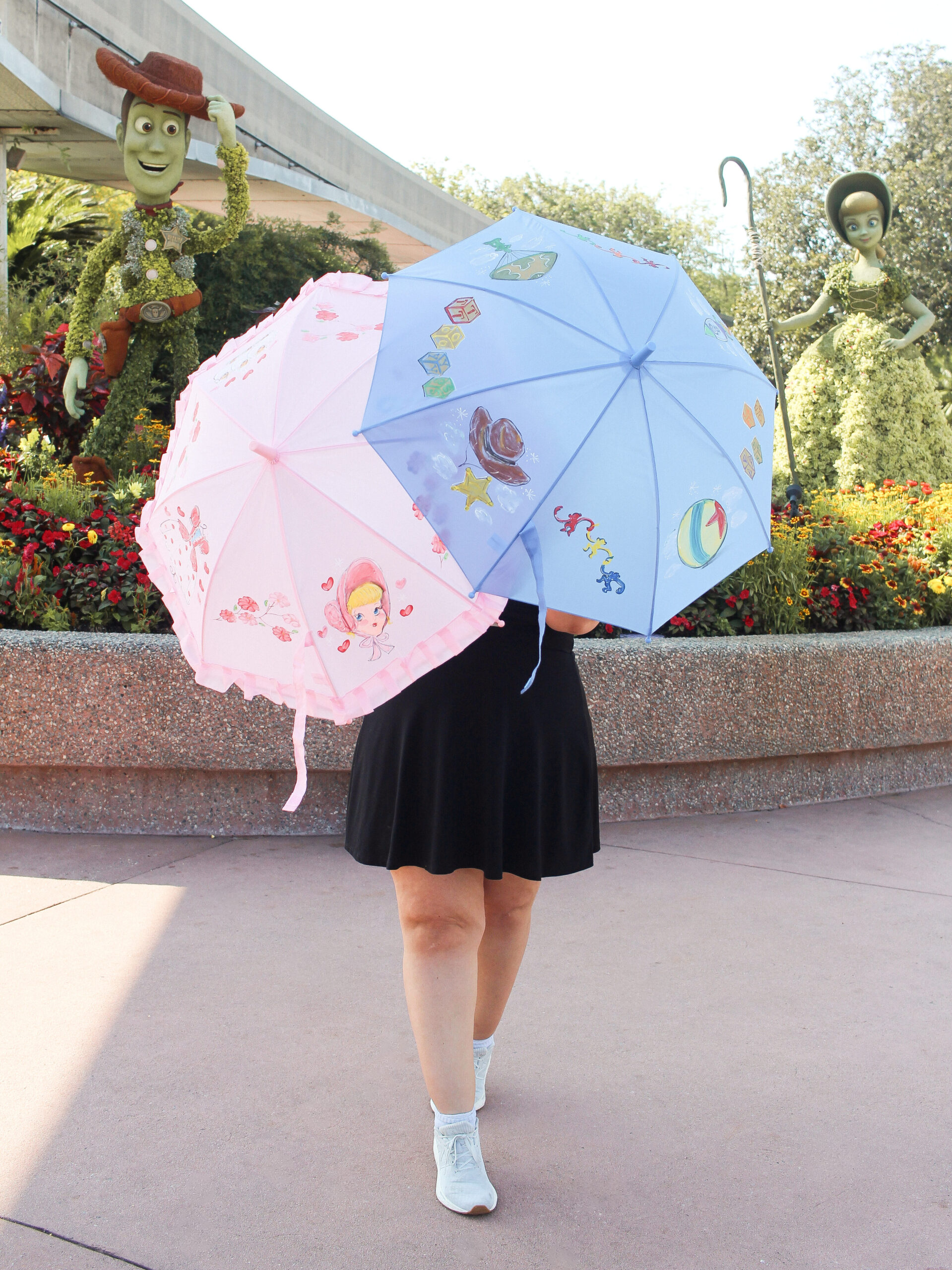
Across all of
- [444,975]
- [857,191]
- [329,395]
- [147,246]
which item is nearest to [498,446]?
[329,395]

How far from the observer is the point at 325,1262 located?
1.87 m

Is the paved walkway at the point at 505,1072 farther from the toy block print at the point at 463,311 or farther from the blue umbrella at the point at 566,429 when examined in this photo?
the toy block print at the point at 463,311

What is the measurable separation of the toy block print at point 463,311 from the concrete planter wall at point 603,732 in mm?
2503

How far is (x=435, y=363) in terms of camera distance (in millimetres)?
1699

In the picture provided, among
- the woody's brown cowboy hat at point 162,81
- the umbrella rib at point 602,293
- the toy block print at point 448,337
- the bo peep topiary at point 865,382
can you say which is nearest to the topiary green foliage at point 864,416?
the bo peep topiary at point 865,382

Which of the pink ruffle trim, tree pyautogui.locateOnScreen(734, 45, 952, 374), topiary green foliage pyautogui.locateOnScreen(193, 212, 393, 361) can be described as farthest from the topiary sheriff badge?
tree pyautogui.locateOnScreen(734, 45, 952, 374)

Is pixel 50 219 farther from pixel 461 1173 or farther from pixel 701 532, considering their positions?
pixel 461 1173

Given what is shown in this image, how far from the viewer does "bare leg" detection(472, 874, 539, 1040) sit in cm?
222

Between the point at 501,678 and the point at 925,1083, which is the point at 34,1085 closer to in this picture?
the point at 501,678

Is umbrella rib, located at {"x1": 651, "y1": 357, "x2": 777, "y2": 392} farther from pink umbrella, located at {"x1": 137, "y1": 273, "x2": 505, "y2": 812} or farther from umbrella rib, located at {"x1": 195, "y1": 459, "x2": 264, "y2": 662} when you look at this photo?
umbrella rib, located at {"x1": 195, "y1": 459, "x2": 264, "y2": 662}

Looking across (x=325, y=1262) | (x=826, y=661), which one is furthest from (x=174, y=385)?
(x=325, y=1262)

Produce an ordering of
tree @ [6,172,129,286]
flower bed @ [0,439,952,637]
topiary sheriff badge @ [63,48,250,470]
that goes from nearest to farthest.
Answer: flower bed @ [0,439,952,637]
topiary sheriff badge @ [63,48,250,470]
tree @ [6,172,129,286]

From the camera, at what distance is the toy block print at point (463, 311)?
1.74 meters

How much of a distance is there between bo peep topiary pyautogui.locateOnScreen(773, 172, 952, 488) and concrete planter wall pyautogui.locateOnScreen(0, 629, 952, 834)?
3747mm
